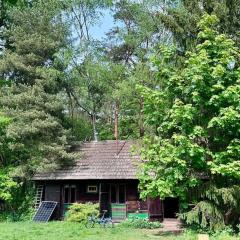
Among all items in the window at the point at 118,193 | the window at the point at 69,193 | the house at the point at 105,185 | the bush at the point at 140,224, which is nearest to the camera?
the bush at the point at 140,224

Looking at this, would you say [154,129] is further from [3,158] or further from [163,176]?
[3,158]

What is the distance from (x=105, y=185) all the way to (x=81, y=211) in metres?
2.64

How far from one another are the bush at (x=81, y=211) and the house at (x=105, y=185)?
1.36 m

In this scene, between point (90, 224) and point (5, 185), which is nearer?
point (90, 224)

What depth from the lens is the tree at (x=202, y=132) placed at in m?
16.2

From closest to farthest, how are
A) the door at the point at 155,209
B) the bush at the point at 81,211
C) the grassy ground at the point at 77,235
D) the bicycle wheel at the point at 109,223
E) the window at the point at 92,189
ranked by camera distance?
the grassy ground at the point at 77,235 < the bicycle wheel at the point at 109,223 < the bush at the point at 81,211 < the door at the point at 155,209 < the window at the point at 92,189

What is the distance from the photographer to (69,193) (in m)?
26.0

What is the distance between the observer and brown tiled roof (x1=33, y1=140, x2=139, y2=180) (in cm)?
2433

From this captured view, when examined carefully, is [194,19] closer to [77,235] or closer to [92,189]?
[77,235]

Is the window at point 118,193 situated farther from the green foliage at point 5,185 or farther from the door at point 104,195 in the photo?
the green foliage at point 5,185

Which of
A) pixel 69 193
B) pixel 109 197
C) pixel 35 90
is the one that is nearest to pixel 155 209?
pixel 109 197

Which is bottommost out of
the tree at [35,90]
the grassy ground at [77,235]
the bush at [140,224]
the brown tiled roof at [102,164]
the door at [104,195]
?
the grassy ground at [77,235]

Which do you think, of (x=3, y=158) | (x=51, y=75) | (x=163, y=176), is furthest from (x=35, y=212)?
(x=163, y=176)

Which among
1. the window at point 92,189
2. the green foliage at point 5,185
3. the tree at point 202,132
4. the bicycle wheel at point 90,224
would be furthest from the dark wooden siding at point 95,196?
the tree at point 202,132
